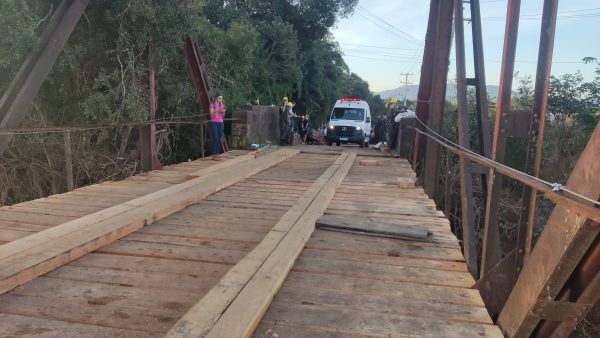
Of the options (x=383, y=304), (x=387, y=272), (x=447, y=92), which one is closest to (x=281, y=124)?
Result: (x=447, y=92)

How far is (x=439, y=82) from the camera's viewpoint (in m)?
7.21

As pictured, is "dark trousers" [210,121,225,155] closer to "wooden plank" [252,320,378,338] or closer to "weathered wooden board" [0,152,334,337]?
"weathered wooden board" [0,152,334,337]

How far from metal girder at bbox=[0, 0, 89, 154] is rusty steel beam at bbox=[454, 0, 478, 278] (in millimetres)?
5316

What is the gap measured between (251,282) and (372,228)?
5.52 ft

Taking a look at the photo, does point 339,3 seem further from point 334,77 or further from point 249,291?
point 249,291

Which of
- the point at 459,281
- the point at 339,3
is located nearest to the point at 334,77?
the point at 339,3

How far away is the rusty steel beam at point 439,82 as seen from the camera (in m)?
7.18

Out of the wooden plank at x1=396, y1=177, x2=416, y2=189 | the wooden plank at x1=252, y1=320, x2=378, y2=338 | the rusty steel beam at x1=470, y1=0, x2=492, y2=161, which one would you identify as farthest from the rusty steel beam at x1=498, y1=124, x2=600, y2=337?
the wooden plank at x1=396, y1=177, x2=416, y2=189

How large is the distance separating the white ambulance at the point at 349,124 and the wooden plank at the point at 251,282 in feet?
59.1

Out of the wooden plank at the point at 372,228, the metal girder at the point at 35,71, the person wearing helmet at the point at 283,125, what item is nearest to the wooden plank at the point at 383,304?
the wooden plank at the point at 372,228

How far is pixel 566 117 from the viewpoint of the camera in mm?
14391

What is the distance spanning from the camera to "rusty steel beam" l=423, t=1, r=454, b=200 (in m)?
7.18

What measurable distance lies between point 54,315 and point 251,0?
23403 mm

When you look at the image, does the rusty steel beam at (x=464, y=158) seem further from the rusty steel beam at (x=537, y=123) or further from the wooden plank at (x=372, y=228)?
the rusty steel beam at (x=537, y=123)
